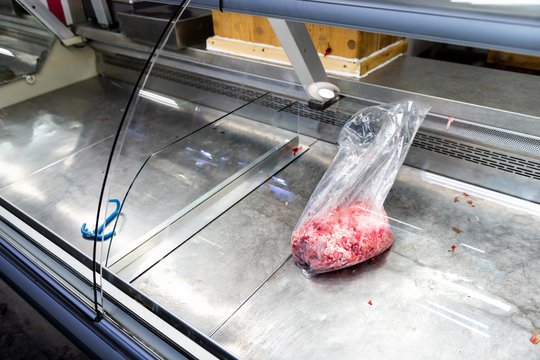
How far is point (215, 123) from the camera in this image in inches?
55.7

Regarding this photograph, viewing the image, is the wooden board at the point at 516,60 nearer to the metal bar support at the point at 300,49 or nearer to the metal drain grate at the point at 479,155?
the metal drain grate at the point at 479,155

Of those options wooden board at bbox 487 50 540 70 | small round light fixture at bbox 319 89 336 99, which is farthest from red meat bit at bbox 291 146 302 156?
wooden board at bbox 487 50 540 70

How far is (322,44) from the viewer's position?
176cm

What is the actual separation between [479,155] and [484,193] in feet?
0.46

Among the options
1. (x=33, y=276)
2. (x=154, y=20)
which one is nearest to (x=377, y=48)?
(x=154, y=20)

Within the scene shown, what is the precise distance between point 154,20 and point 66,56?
1.11 metres

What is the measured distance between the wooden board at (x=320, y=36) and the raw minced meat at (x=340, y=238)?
2.55ft

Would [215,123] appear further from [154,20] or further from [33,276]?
[33,276]

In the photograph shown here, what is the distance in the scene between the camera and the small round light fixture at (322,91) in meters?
1.64

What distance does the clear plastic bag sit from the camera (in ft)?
3.82

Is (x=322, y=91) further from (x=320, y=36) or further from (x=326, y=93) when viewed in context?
(x=320, y=36)

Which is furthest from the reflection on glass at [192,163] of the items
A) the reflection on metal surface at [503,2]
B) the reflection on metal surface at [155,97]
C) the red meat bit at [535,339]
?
the red meat bit at [535,339]

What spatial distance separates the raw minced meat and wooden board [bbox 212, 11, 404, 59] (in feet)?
2.55

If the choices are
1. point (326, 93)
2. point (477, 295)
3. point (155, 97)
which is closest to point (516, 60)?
point (326, 93)
